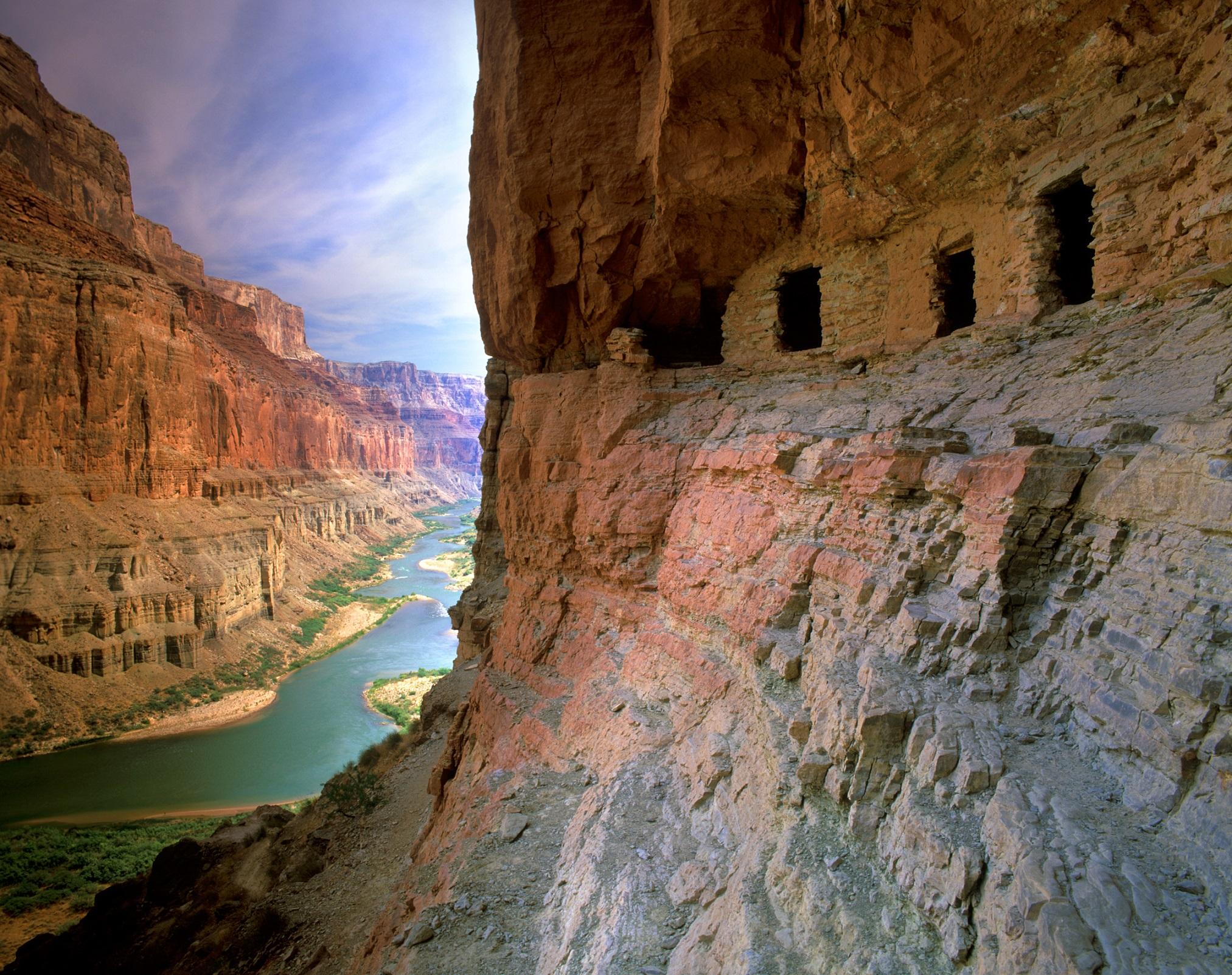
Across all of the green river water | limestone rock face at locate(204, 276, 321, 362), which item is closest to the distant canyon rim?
the green river water

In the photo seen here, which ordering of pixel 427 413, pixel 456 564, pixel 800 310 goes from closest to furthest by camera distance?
1. pixel 800 310
2. pixel 456 564
3. pixel 427 413

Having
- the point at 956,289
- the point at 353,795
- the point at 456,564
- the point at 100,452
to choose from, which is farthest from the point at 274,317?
the point at 956,289

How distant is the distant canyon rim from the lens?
119 inches

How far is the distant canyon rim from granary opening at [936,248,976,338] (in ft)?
0.34

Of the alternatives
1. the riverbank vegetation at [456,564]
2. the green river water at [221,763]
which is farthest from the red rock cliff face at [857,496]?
the riverbank vegetation at [456,564]

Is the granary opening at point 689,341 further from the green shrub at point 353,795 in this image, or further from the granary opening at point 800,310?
the green shrub at point 353,795

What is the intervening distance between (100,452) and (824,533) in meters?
32.6

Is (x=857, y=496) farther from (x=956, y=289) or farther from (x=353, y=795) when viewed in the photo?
(x=353, y=795)

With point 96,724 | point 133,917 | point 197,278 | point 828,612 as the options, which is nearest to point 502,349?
point 828,612

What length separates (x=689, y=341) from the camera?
470 inches

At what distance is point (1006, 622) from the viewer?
3.83 m

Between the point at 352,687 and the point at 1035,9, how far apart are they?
3301cm

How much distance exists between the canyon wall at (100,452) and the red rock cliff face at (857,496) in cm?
2222

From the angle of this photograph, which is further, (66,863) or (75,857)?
(75,857)
